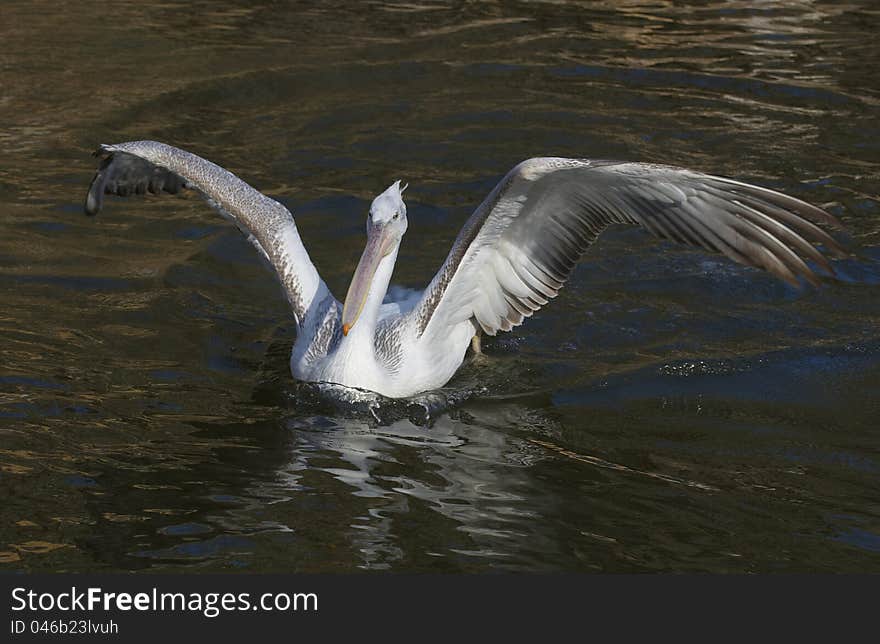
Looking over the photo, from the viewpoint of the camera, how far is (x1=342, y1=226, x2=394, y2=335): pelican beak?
6156 mm

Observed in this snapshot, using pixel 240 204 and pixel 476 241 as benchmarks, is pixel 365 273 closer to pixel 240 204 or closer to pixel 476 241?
pixel 476 241

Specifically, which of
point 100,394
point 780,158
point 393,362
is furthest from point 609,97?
point 100,394

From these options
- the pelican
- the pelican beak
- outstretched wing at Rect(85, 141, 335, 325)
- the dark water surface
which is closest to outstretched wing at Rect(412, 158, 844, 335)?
the pelican

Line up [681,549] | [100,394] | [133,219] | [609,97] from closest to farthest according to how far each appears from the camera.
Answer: [681,549], [100,394], [133,219], [609,97]

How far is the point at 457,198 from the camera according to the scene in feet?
29.8

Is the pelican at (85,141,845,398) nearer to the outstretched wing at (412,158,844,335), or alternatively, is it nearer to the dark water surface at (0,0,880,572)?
the outstretched wing at (412,158,844,335)

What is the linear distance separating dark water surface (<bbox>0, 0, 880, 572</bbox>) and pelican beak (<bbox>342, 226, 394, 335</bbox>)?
503 mm

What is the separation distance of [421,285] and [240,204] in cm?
148

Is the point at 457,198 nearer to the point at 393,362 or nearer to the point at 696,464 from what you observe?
the point at 393,362

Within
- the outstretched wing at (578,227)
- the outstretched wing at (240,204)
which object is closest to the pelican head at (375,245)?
the outstretched wing at (578,227)

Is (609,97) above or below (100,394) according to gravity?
above

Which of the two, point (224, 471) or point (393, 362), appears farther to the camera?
point (393, 362)

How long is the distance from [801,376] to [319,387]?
7.92ft

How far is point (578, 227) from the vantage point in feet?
20.7
